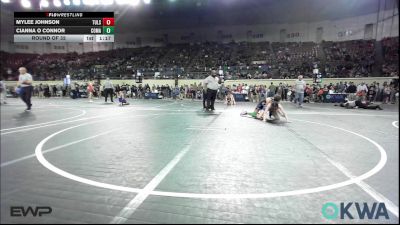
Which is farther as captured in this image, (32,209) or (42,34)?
(42,34)

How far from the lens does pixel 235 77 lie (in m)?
25.5

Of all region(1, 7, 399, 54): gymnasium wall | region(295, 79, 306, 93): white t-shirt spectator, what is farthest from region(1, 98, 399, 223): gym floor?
region(1, 7, 399, 54): gymnasium wall

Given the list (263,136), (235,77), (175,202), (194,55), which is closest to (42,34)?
(263,136)

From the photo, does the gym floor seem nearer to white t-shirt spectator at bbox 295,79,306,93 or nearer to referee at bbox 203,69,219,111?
referee at bbox 203,69,219,111

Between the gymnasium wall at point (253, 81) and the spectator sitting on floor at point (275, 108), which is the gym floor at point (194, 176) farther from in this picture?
the gymnasium wall at point (253, 81)

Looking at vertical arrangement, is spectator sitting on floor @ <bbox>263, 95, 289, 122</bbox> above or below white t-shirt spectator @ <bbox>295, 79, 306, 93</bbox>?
below

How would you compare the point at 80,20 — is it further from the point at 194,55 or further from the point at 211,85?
the point at 194,55

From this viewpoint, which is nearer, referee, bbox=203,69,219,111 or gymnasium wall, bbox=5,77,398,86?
referee, bbox=203,69,219,111

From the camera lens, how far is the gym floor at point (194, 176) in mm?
2486

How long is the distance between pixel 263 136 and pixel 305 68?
2148 cm
